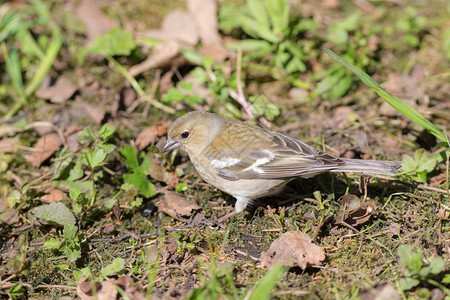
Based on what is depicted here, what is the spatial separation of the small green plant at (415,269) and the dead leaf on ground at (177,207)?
2.13 metres

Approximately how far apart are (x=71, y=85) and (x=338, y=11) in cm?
447

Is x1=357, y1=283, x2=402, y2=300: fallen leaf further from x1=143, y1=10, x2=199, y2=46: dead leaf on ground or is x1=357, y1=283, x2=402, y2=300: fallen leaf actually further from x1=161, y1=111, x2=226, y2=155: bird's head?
x1=143, y1=10, x2=199, y2=46: dead leaf on ground

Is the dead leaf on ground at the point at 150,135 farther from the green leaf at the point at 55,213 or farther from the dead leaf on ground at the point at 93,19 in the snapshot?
the dead leaf on ground at the point at 93,19

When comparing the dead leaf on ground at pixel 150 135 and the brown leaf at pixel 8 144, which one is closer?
the dead leaf on ground at pixel 150 135

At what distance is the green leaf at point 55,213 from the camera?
172 inches

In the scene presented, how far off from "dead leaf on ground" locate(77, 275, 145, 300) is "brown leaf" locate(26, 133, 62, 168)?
2161 millimetres

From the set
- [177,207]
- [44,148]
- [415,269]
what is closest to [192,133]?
[177,207]

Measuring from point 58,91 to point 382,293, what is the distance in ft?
17.0

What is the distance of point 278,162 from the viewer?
446cm

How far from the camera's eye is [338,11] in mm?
7426

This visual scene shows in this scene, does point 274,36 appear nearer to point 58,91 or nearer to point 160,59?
point 160,59

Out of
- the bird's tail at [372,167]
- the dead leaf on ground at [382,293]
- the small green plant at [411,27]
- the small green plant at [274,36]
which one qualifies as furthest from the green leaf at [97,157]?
the small green plant at [411,27]

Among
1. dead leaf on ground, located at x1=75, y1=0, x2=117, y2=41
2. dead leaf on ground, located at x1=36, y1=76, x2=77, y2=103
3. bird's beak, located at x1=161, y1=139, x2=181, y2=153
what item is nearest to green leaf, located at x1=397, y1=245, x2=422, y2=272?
bird's beak, located at x1=161, y1=139, x2=181, y2=153

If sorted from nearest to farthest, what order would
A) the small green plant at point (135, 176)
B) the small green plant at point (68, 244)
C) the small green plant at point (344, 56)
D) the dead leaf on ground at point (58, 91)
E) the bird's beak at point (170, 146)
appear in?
the small green plant at point (68, 244)
the small green plant at point (135, 176)
the bird's beak at point (170, 146)
the small green plant at point (344, 56)
the dead leaf on ground at point (58, 91)
